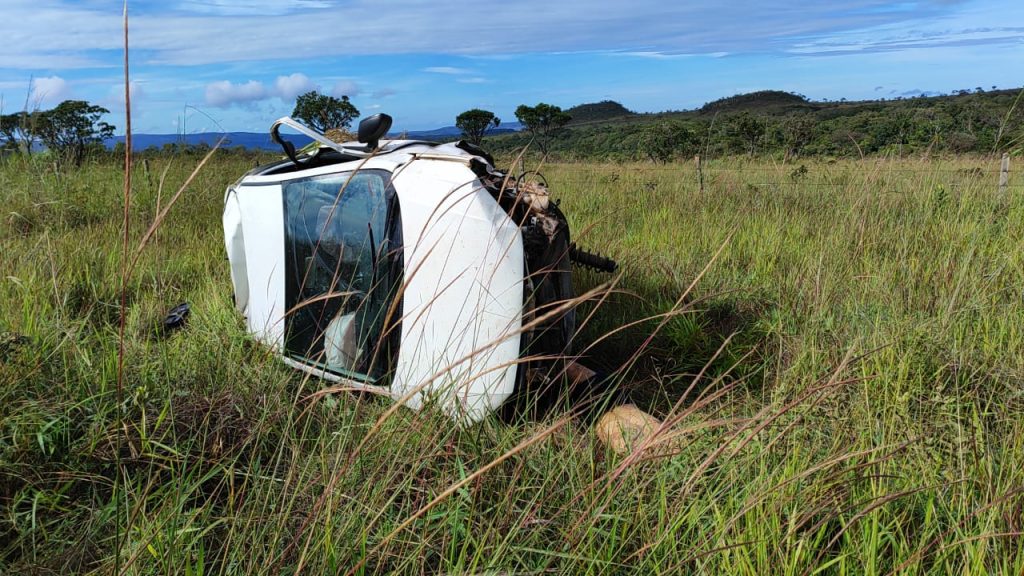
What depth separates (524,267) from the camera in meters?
2.71

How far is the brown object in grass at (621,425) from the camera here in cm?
234

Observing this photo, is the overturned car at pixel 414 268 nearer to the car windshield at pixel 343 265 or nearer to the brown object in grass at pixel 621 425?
the car windshield at pixel 343 265

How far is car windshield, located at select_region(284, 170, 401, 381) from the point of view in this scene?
9.19 ft

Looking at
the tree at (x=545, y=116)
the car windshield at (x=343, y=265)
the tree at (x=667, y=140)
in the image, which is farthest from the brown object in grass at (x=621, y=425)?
the tree at (x=545, y=116)

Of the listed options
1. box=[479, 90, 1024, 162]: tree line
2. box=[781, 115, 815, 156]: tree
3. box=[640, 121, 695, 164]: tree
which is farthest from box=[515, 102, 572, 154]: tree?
box=[781, 115, 815, 156]: tree

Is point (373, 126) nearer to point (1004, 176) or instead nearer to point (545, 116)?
point (1004, 176)

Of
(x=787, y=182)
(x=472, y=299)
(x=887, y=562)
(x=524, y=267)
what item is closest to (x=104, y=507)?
(x=472, y=299)

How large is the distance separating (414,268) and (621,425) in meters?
0.92

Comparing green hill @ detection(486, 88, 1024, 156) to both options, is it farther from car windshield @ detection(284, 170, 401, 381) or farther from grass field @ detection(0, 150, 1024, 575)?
car windshield @ detection(284, 170, 401, 381)

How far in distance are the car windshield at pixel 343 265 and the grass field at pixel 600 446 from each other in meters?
0.23

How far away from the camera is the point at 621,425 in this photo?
2.34 metres

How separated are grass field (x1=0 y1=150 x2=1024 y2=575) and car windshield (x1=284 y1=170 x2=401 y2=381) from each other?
229 mm

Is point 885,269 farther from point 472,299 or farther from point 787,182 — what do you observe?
point 787,182

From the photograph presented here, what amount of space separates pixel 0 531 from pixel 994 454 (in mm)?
3055
